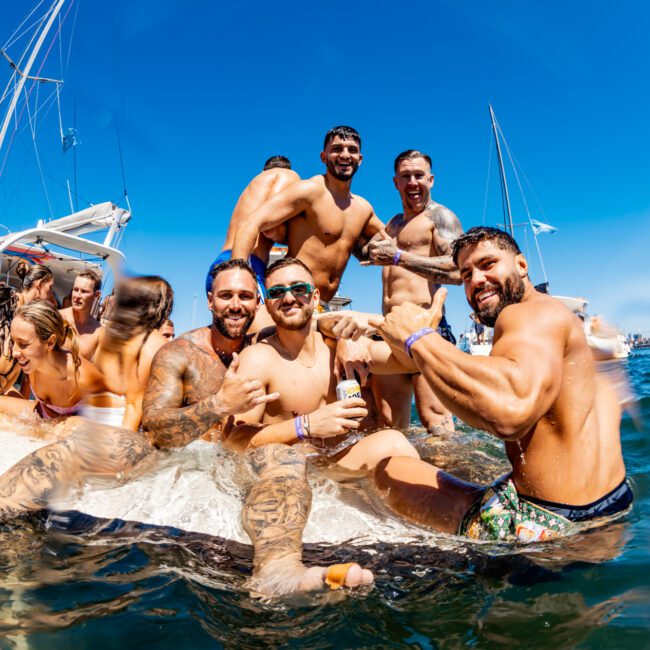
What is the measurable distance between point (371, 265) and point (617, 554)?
3446 millimetres

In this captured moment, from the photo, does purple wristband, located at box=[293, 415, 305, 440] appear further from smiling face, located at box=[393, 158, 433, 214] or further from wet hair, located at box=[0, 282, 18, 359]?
wet hair, located at box=[0, 282, 18, 359]

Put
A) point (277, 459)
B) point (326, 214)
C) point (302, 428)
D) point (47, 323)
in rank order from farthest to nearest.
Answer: point (326, 214), point (47, 323), point (302, 428), point (277, 459)

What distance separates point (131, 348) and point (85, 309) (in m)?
2.92

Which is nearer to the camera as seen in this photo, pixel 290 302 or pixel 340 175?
pixel 290 302

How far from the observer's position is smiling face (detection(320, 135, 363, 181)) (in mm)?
5172

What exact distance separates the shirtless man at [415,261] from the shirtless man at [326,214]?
53 centimetres

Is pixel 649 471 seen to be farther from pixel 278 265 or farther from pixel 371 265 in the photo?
pixel 278 265

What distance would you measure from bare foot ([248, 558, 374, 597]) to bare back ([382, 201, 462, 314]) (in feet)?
12.5

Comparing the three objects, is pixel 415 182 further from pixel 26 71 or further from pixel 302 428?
pixel 26 71

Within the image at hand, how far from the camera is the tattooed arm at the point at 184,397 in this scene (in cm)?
323

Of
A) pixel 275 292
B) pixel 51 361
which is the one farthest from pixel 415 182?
pixel 51 361

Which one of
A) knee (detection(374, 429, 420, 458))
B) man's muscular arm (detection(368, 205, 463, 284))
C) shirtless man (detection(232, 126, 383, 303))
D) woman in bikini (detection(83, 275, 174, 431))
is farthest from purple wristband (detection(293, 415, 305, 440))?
man's muscular arm (detection(368, 205, 463, 284))

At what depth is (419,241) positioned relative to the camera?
5.91m

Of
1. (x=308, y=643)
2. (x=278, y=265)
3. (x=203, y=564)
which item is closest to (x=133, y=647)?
(x=308, y=643)
